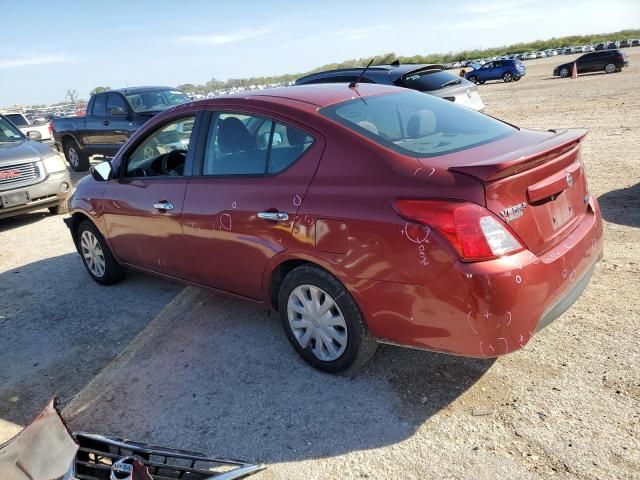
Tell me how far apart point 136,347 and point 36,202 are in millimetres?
5421

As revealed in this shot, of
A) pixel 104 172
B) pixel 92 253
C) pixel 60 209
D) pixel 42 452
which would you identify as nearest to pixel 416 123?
pixel 42 452

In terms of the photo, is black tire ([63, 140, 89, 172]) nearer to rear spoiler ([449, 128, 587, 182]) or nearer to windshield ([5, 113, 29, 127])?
windshield ([5, 113, 29, 127])

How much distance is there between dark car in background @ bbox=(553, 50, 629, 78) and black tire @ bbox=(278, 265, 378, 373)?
32.0 m

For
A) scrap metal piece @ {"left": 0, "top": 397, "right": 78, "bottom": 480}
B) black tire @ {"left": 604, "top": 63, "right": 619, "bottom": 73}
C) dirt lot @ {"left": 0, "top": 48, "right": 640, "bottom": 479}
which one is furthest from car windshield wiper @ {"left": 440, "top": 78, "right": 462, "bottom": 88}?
black tire @ {"left": 604, "top": 63, "right": 619, "bottom": 73}

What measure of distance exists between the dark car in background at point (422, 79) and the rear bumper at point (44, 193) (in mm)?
4729

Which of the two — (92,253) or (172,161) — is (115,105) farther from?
(172,161)

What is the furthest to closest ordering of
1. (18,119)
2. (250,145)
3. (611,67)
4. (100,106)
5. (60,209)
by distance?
(611,67) → (18,119) → (100,106) → (60,209) → (250,145)

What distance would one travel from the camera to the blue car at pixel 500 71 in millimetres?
34812

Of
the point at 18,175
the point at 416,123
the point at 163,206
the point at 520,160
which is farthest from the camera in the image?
the point at 18,175

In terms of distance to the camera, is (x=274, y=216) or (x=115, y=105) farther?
(x=115, y=105)

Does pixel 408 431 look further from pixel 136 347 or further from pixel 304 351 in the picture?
pixel 136 347

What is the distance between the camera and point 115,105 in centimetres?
1176

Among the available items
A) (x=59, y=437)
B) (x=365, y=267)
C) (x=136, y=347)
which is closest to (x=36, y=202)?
(x=136, y=347)

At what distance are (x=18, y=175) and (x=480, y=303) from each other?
25.4 feet
